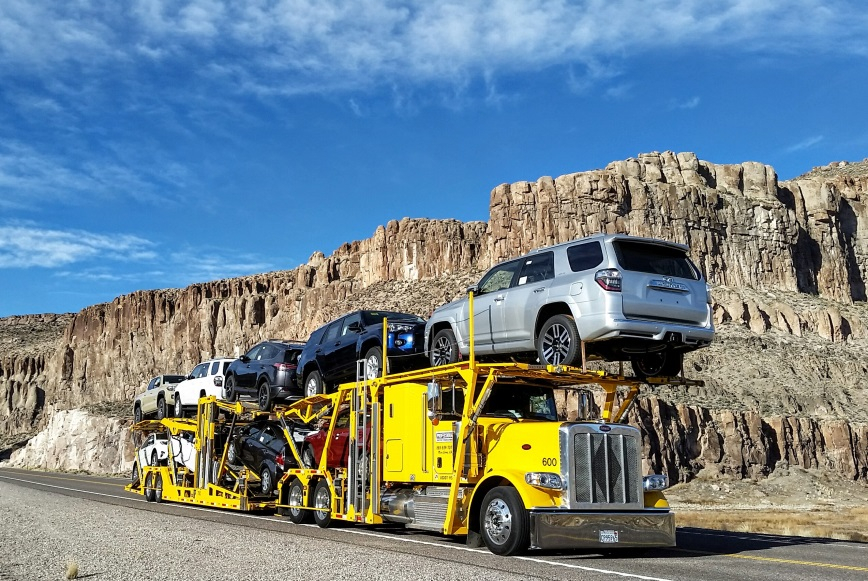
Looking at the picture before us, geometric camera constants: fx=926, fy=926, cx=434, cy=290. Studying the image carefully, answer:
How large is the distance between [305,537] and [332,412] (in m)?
2.82

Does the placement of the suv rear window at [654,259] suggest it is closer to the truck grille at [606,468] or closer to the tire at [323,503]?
the truck grille at [606,468]

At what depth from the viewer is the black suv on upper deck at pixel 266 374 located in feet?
66.7

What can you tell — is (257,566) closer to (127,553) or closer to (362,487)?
(127,553)

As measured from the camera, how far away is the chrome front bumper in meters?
11.8

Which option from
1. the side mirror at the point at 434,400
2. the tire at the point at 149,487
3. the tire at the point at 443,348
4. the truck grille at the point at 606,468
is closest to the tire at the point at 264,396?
the tire at the point at 443,348

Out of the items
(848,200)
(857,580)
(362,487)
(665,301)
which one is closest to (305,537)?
(362,487)

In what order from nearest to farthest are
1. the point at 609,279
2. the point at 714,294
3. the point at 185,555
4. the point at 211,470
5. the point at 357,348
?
the point at 185,555
the point at 609,279
the point at 357,348
the point at 211,470
the point at 714,294

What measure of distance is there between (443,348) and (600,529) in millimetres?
4611

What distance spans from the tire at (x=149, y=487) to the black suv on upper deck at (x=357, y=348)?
8038 millimetres

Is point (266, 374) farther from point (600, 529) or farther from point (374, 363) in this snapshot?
point (600, 529)

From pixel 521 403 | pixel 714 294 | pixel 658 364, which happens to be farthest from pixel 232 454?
pixel 714 294

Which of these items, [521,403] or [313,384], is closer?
[521,403]

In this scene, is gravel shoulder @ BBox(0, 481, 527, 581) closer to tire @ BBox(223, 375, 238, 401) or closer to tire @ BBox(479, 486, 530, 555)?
tire @ BBox(479, 486, 530, 555)

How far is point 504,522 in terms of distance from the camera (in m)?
12.3
